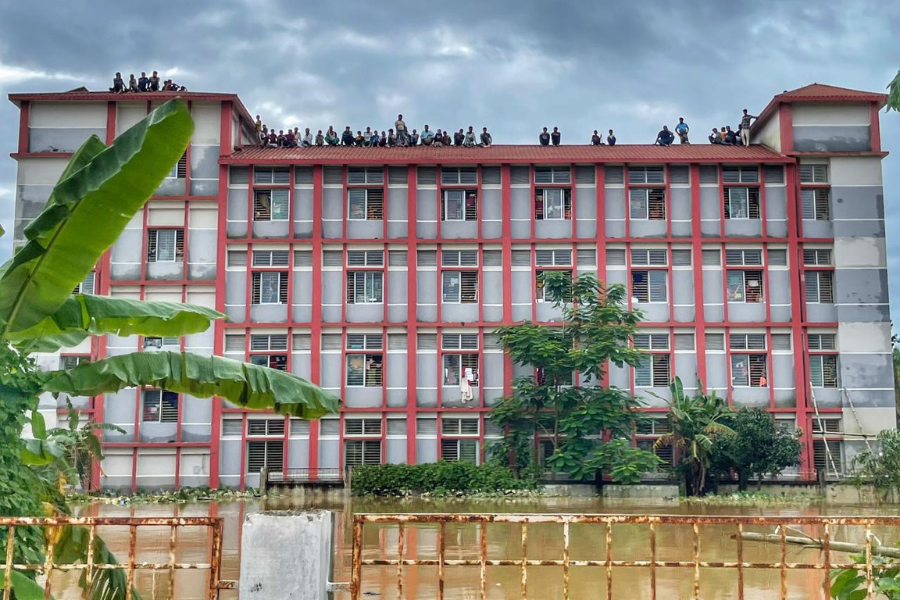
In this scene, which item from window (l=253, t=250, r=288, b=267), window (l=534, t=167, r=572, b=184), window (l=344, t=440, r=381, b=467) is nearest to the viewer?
window (l=344, t=440, r=381, b=467)

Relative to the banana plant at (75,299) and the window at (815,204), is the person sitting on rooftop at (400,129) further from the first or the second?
the banana plant at (75,299)

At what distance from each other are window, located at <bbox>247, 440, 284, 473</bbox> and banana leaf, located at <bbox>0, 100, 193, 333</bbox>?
74.8 feet

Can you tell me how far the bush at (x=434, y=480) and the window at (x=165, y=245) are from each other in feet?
28.8

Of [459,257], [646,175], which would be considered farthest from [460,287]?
[646,175]

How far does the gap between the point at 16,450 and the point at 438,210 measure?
2403cm

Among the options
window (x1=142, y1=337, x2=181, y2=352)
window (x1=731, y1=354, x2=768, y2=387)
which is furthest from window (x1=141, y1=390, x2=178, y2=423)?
window (x1=731, y1=354, x2=768, y2=387)

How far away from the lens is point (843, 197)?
29906 mm

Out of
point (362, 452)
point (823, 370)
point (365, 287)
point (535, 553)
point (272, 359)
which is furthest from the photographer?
point (365, 287)

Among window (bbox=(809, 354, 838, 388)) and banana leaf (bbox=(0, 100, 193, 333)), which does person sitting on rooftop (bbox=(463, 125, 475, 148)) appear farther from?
banana leaf (bbox=(0, 100, 193, 333))

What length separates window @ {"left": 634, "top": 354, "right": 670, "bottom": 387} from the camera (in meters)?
29.2

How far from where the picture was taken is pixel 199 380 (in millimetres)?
7773

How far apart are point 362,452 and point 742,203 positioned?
1379cm

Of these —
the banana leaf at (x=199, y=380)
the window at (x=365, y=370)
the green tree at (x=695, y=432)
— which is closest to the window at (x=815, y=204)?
the green tree at (x=695, y=432)

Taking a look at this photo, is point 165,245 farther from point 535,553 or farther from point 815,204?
point 815,204
